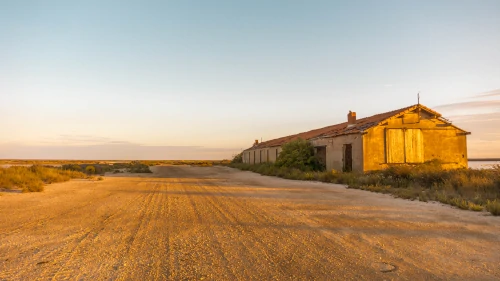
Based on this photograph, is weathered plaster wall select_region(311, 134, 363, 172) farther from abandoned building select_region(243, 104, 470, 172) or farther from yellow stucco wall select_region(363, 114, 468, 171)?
yellow stucco wall select_region(363, 114, 468, 171)

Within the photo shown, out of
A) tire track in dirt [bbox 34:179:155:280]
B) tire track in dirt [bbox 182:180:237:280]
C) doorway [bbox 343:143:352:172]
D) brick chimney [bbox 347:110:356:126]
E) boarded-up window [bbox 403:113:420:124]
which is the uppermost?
brick chimney [bbox 347:110:356:126]

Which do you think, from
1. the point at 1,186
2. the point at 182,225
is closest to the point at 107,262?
the point at 182,225

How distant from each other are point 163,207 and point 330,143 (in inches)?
654

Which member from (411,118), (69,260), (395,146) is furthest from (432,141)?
(69,260)

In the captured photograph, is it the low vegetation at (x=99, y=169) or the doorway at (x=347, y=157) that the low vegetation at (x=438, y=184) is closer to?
the doorway at (x=347, y=157)

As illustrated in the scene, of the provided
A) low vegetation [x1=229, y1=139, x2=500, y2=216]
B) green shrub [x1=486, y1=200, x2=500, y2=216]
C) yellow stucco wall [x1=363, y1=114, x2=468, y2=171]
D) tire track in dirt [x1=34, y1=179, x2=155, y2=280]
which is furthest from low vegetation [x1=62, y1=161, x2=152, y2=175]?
green shrub [x1=486, y1=200, x2=500, y2=216]

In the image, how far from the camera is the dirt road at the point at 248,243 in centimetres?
383

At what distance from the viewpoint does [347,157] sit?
70.5 feet

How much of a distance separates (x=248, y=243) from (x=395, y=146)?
57.8ft

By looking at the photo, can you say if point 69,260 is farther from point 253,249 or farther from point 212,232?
point 253,249

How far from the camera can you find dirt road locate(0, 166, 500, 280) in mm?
3832

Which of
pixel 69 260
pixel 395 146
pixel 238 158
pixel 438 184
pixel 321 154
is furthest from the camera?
pixel 238 158

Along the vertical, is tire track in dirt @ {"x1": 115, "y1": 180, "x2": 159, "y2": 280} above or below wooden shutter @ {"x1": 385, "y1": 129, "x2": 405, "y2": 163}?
below

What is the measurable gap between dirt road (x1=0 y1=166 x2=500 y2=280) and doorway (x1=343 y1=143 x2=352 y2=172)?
40.4 ft
